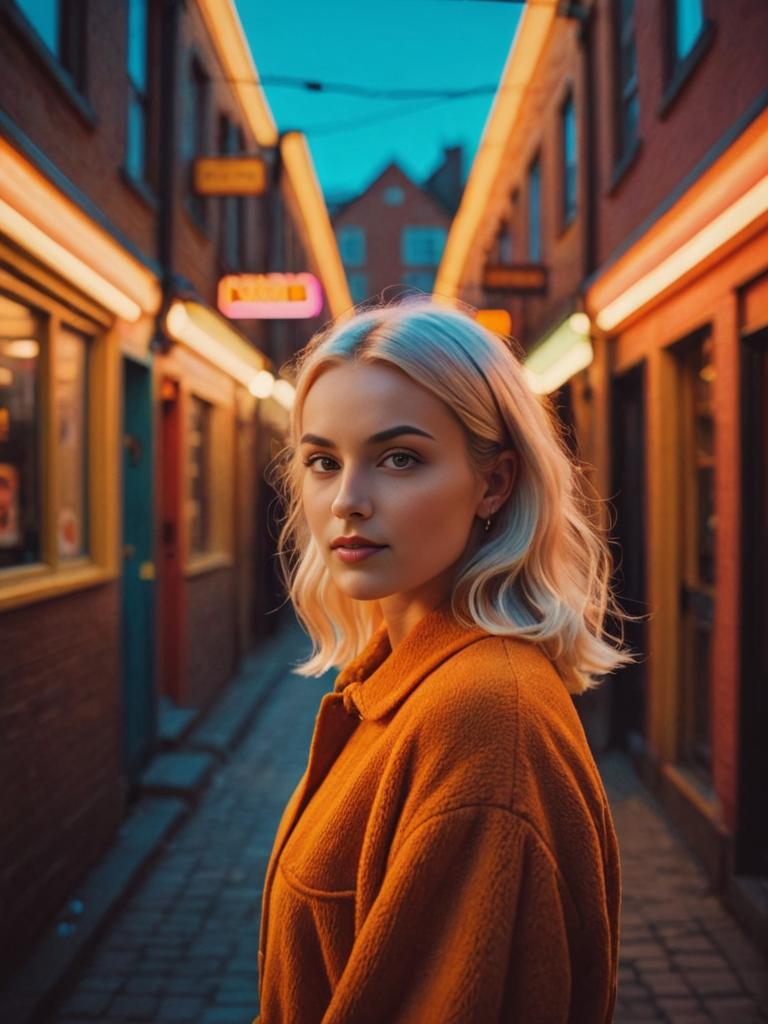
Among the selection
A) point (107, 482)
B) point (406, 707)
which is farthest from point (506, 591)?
point (107, 482)

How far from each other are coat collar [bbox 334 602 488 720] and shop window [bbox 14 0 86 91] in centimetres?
440

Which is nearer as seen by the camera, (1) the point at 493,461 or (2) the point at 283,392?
(1) the point at 493,461

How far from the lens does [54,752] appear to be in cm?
433

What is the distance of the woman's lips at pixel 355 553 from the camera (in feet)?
4.06

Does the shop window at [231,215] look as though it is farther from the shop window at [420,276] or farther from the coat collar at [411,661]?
the shop window at [420,276]

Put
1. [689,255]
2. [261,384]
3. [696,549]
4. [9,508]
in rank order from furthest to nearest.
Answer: [261,384] < [696,549] < [689,255] < [9,508]

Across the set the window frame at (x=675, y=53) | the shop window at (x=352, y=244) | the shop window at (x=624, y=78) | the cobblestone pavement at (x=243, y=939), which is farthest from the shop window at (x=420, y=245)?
the cobblestone pavement at (x=243, y=939)

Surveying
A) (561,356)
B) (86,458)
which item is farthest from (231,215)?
(86,458)

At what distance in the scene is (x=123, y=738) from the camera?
5.62 metres

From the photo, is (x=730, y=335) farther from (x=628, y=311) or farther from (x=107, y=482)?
(x=107, y=482)

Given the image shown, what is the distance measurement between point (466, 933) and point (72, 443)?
4875 mm

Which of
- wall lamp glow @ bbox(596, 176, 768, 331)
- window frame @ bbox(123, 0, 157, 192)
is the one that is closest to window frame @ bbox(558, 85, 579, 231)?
wall lamp glow @ bbox(596, 176, 768, 331)

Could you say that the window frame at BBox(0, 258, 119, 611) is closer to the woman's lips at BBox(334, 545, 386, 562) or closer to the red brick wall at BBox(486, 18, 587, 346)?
the woman's lips at BBox(334, 545, 386, 562)

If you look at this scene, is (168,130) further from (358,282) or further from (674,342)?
(358,282)
